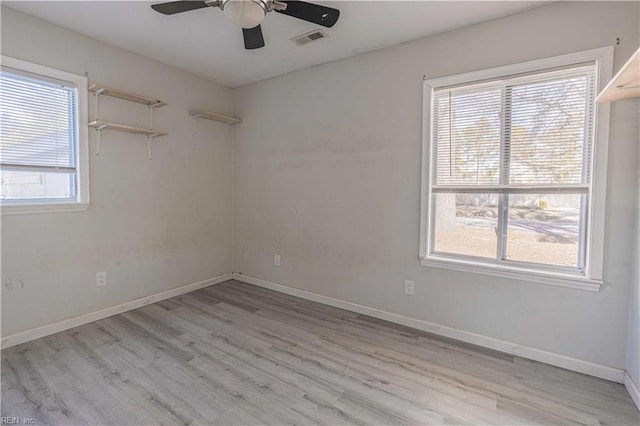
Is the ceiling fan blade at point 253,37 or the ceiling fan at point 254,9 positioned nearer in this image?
the ceiling fan at point 254,9

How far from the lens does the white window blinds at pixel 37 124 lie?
2404 millimetres

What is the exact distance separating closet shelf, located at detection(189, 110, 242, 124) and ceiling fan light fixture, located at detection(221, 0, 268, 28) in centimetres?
210

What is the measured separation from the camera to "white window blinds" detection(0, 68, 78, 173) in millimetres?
2404

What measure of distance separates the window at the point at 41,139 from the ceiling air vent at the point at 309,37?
197 centimetres

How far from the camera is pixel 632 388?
1.92 m

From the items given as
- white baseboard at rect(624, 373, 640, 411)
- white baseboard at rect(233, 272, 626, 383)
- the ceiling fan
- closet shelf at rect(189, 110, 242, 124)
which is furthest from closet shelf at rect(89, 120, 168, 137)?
white baseboard at rect(624, 373, 640, 411)

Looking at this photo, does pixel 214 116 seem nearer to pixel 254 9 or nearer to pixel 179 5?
pixel 179 5

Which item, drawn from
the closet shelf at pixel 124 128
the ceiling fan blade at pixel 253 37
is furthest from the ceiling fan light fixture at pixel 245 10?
the closet shelf at pixel 124 128

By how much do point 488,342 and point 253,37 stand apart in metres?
2.97

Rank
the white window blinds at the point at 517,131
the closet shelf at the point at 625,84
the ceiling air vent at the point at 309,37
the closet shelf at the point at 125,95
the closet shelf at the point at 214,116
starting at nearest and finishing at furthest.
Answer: the closet shelf at the point at 625,84
the white window blinds at the point at 517,131
the ceiling air vent at the point at 309,37
the closet shelf at the point at 125,95
the closet shelf at the point at 214,116

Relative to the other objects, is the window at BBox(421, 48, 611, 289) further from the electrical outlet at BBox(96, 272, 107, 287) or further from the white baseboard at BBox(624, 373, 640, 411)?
the electrical outlet at BBox(96, 272, 107, 287)

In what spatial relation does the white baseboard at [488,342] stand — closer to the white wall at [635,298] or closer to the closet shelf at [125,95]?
the white wall at [635,298]

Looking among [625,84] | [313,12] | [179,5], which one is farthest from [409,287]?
[179,5]

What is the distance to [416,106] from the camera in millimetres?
2766
